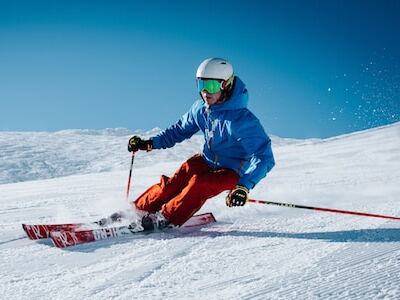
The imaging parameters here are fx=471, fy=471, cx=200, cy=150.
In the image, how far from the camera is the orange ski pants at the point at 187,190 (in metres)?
4.08

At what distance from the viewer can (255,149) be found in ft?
13.9

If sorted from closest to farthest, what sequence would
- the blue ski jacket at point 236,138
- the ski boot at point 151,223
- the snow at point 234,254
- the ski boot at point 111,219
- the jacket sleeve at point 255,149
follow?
the snow at point 234,254 → the ski boot at point 151,223 → the jacket sleeve at point 255,149 → the blue ski jacket at point 236,138 → the ski boot at point 111,219

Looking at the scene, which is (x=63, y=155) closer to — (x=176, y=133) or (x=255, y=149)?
(x=176, y=133)

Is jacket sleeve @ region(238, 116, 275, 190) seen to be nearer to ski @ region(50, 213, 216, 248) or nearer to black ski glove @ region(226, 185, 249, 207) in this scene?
black ski glove @ region(226, 185, 249, 207)

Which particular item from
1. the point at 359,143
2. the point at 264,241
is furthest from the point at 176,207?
the point at 359,143

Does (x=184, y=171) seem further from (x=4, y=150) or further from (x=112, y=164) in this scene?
(x=4, y=150)

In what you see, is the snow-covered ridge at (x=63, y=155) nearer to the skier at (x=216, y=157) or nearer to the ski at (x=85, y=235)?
the skier at (x=216, y=157)

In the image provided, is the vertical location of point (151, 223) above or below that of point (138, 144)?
below

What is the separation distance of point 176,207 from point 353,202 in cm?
215

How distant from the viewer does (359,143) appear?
13.8 metres

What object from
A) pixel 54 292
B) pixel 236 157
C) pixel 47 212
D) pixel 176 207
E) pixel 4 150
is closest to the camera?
pixel 54 292

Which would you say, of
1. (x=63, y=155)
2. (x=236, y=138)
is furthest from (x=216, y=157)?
(x=63, y=155)

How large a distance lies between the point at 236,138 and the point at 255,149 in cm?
23

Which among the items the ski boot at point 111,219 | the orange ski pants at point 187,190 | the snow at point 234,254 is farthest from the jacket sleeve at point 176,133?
the ski boot at point 111,219
